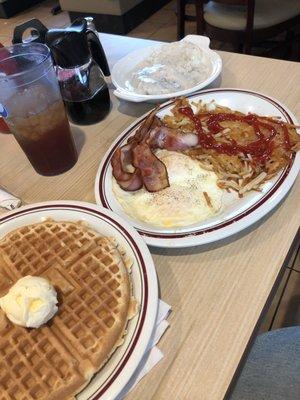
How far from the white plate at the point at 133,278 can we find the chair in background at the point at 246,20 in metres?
1.96

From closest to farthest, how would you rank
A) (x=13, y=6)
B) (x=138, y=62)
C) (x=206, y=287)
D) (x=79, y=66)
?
(x=206, y=287) < (x=79, y=66) < (x=138, y=62) < (x=13, y=6)

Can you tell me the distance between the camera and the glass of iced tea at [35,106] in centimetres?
94

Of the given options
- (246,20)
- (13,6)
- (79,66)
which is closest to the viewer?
(79,66)

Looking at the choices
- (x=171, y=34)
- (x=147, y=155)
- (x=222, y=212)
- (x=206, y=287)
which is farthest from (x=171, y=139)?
(x=171, y=34)

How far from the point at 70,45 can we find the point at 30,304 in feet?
2.38

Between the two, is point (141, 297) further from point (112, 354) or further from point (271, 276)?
point (271, 276)

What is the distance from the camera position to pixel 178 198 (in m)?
0.89

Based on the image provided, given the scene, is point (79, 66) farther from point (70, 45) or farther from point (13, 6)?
point (13, 6)

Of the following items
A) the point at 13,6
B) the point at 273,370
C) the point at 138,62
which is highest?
the point at 138,62

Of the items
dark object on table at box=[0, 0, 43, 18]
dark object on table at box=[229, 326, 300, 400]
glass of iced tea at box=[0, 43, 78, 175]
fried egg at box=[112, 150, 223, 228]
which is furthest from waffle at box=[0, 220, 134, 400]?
dark object on table at box=[0, 0, 43, 18]

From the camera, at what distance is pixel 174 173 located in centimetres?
95

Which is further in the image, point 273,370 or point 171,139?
point 171,139

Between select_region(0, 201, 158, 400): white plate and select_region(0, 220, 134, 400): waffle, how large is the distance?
2 centimetres

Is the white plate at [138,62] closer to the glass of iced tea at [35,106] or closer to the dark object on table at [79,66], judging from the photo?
the dark object on table at [79,66]
